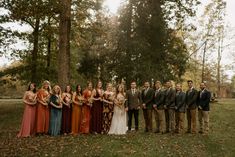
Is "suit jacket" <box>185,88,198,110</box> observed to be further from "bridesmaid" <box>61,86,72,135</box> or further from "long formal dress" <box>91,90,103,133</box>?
"bridesmaid" <box>61,86,72,135</box>

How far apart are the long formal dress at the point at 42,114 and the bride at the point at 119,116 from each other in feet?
9.16

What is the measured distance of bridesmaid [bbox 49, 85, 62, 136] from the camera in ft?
53.9

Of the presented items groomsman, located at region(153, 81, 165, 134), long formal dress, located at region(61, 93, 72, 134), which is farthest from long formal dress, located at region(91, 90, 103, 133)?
groomsman, located at region(153, 81, 165, 134)

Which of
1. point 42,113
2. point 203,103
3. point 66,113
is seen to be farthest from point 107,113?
point 203,103

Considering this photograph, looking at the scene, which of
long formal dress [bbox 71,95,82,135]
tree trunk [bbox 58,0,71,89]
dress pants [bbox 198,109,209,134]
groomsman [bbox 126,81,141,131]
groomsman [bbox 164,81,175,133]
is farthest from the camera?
tree trunk [bbox 58,0,71,89]

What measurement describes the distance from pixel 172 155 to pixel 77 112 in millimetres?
5030

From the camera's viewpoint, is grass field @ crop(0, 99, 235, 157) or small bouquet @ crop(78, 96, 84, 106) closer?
grass field @ crop(0, 99, 235, 157)

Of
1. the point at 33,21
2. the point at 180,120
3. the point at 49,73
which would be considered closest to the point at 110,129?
the point at 180,120

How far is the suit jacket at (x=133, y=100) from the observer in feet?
58.3

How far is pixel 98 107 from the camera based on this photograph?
17.0 metres

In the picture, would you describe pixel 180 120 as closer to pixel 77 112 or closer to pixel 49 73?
pixel 77 112

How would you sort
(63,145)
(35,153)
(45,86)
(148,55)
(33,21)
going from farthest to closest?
(33,21), (148,55), (45,86), (63,145), (35,153)

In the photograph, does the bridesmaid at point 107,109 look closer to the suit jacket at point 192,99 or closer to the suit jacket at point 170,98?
the suit jacket at point 170,98

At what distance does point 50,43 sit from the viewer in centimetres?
3244
